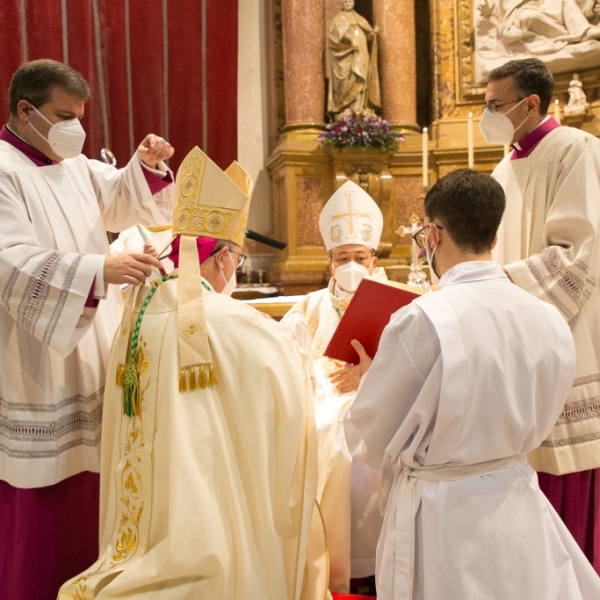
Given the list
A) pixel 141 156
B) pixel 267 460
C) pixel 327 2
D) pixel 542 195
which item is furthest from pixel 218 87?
pixel 267 460

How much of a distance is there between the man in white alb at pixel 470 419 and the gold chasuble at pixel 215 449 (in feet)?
1.25

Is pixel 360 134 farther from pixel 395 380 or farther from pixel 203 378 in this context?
pixel 395 380

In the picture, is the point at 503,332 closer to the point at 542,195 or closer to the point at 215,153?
the point at 542,195

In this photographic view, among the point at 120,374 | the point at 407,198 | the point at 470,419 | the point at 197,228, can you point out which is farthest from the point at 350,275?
the point at 407,198

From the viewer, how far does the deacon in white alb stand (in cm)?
294

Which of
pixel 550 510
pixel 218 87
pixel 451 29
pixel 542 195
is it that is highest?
pixel 451 29

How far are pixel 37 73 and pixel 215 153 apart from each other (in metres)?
4.02

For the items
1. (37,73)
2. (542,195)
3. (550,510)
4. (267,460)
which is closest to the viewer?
(550,510)

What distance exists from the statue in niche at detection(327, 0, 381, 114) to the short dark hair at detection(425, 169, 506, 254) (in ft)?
14.8

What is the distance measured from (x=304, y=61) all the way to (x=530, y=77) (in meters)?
3.75

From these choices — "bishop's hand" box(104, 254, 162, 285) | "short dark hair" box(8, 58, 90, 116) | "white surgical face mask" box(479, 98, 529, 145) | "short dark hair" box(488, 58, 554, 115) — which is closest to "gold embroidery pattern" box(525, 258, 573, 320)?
"white surgical face mask" box(479, 98, 529, 145)

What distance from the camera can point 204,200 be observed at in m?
2.44

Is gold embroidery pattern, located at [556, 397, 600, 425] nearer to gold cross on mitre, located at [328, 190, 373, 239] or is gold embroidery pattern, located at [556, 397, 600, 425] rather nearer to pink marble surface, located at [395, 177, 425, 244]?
gold cross on mitre, located at [328, 190, 373, 239]

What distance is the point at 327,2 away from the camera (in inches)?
263
